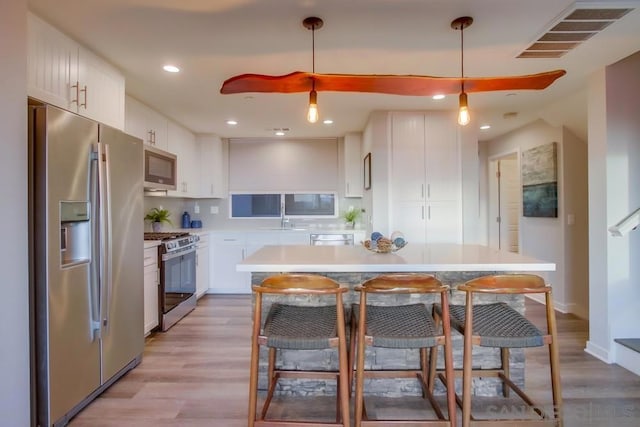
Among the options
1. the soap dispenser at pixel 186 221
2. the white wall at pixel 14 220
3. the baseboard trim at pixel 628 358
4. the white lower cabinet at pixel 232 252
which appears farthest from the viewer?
the soap dispenser at pixel 186 221

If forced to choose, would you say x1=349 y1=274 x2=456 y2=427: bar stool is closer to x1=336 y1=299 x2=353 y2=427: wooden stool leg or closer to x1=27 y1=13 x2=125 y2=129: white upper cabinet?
x1=336 y1=299 x2=353 y2=427: wooden stool leg

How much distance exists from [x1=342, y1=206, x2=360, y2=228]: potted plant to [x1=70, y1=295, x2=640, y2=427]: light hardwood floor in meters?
2.39

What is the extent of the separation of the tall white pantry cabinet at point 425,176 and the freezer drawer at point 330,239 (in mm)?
1019

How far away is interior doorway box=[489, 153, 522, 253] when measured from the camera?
19.0ft

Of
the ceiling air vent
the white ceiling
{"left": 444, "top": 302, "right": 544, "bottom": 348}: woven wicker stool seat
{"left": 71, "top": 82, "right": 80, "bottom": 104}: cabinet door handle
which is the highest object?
the white ceiling


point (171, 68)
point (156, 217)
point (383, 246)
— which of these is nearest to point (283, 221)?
point (156, 217)

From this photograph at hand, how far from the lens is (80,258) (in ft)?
7.12

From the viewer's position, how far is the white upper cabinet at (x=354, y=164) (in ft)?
17.3

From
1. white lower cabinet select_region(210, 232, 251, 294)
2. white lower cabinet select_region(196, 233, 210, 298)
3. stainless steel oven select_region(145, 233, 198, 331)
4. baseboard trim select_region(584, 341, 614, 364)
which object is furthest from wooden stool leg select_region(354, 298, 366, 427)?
white lower cabinet select_region(210, 232, 251, 294)

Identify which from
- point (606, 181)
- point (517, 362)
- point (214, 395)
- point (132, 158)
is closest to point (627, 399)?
point (517, 362)

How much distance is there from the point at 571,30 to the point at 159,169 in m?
3.72

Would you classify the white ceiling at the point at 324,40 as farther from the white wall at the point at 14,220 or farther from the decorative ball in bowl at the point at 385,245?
the decorative ball in bowl at the point at 385,245

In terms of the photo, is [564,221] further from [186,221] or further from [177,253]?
[186,221]

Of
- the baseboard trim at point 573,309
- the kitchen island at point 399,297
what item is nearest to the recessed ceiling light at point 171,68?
the kitchen island at point 399,297
